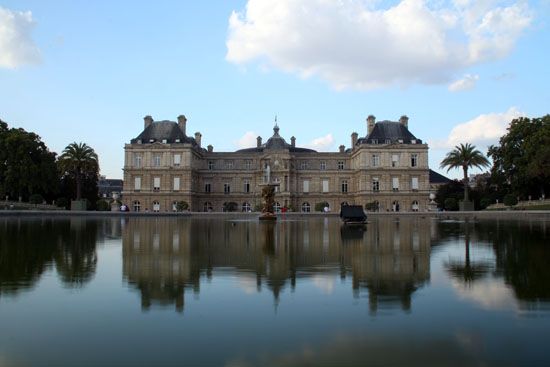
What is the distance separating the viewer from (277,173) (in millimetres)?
88250

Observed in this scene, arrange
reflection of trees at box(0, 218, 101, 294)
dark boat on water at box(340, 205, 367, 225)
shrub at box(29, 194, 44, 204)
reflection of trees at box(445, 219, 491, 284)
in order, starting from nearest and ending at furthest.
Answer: reflection of trees at box(0, 218, 101, 294), reflection of trees at box(445, 219, 491, 284), dark boat on water at box(340, 205, 367, 225), shrub at box(29, 194, 44, 204)

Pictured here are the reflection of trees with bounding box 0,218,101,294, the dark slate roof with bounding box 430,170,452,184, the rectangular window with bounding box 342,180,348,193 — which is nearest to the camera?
the reflection of trees with bounding box 0,218,101,294

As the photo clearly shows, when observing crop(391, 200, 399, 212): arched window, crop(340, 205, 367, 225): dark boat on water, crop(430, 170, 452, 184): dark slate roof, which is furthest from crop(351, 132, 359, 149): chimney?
crop(340, 205, 367, 225): dark boat on water

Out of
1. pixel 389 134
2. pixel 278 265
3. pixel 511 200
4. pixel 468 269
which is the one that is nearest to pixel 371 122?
pixel 389 134

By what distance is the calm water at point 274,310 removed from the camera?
19.6 ft

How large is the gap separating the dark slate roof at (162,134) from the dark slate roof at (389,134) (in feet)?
99.4

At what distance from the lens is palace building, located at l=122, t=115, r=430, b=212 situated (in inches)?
3317

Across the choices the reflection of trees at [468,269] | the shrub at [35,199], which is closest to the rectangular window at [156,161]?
the shrub at [35,199]

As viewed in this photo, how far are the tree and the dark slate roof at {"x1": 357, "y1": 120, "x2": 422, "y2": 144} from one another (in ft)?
49.6

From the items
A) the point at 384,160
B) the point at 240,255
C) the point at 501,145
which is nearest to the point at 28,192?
the point at 384,160

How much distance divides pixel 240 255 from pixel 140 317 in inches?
302

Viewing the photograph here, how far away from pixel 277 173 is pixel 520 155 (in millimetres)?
38083

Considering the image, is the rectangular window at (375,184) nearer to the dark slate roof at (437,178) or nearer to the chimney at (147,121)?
the chimney at (147,121)

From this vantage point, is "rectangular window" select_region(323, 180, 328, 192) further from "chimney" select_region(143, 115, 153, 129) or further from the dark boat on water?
the dark boat on water
